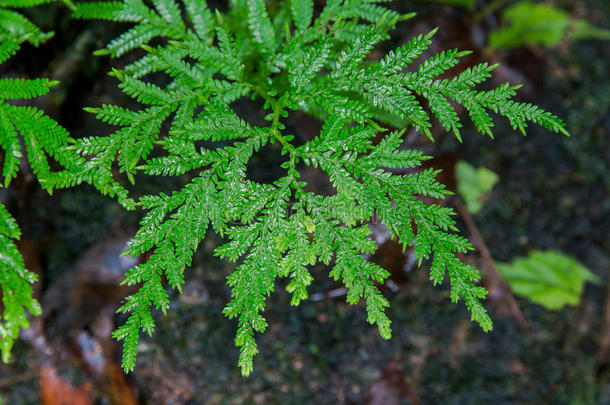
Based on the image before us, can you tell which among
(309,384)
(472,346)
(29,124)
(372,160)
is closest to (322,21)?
(372,160)

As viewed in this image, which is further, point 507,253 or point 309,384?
point 507,253

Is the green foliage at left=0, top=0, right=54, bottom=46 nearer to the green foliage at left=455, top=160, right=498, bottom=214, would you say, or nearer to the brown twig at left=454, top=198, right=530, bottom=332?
the green foliage at left=455, top=160, right=498, bottom=214

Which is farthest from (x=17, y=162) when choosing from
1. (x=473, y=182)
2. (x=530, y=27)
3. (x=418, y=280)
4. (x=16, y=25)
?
(x=530, y=27)

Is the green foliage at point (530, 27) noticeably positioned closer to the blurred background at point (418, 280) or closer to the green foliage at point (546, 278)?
the blurred background at point (418, 280)

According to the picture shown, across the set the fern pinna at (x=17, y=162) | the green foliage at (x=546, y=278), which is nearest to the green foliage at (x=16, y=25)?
the fern pinna at (x=17, y=162)

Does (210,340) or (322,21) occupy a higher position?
(322,21)


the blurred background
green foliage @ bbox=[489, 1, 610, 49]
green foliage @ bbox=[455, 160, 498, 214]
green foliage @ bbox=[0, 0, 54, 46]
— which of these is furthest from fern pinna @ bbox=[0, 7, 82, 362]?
green foliage @ bbox=[489, 1, 610, 49]

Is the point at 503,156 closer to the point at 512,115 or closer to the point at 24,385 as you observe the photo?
the point at 512,115
